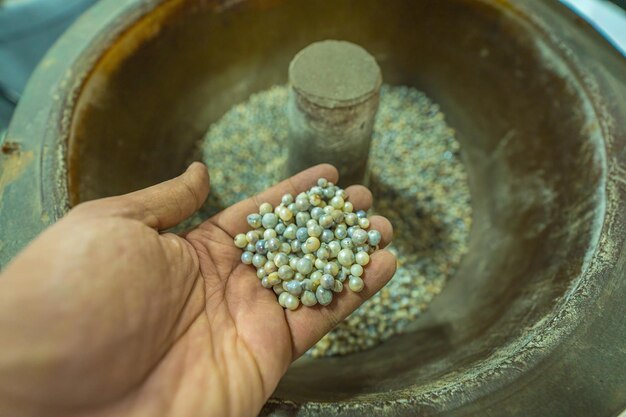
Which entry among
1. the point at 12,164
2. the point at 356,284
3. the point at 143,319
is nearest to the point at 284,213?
the point at 356,284

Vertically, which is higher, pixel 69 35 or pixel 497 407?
Result: pixel 497 407

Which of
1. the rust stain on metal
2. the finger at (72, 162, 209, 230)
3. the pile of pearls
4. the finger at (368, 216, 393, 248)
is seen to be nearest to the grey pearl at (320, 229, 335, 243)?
the pile of pearls

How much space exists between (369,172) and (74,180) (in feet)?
3.37

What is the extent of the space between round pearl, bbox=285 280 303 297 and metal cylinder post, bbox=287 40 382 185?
0.50 m

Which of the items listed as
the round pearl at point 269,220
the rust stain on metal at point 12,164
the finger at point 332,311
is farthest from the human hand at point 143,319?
the rust stain on metal at point 12,164

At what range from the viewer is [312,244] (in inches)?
44.1

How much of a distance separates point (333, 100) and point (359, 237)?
387 mm

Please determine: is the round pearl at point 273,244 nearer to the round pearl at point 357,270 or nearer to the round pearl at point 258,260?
the round pearl at point 258,260

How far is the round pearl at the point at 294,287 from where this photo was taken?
3.41 feet

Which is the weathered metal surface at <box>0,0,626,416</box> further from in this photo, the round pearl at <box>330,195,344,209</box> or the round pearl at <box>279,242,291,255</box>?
the round pearl at <box>330,195,344,209</box>

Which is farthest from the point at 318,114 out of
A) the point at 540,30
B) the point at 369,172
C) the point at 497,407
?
the point at 497,407

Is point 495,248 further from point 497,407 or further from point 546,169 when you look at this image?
point 497,407

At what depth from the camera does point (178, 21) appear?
150 cm

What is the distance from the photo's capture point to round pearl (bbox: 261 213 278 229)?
45.4 inches
